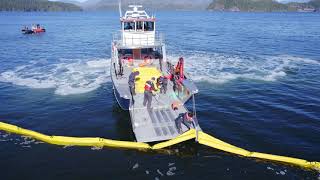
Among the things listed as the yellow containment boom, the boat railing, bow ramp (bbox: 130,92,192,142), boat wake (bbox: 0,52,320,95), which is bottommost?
the yellow containment boom

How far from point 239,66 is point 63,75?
824 inches

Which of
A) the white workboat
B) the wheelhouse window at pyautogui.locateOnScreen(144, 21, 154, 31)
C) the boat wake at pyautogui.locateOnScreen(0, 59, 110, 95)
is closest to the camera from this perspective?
the white workboat

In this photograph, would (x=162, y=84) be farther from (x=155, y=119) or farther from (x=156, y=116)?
(x=155, y=119)

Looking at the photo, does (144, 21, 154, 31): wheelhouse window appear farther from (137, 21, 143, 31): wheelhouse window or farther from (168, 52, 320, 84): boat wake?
(168, 52, 320, 84): boat wake

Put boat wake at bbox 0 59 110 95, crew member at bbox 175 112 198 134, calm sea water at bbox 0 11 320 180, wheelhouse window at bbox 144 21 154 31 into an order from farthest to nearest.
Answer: wheelhouse window at bbox 144 21 154 31 → boat wake at bbox 0 59 110 95 → crew member at bbox 175 112 198 134 → calm sea water at bbox 0 11 320 180

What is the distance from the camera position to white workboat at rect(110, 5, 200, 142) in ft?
61.2

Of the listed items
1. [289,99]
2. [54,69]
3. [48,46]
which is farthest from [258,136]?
[48,46]

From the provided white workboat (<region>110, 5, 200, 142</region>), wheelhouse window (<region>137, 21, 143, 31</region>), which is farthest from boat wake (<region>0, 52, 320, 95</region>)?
wheelhouse window (<region>137, 21, 143, 31</region>)

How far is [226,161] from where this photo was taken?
16.9 m

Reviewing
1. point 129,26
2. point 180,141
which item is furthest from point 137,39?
point 180,141

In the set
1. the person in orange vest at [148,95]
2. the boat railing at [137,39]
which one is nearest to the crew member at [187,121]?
the person in orange vest at [148,95]

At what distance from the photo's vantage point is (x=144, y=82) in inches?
954

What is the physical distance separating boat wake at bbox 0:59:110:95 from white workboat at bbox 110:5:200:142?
4125 millimetres

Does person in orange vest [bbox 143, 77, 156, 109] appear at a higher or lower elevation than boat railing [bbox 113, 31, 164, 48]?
lower
